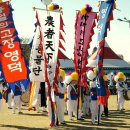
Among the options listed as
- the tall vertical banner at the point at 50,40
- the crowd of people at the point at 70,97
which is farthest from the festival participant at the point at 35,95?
the tall vertical banner at the point at 50,40

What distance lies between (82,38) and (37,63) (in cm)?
213

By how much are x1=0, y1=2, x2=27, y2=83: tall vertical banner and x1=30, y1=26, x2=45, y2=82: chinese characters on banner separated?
1278 mm

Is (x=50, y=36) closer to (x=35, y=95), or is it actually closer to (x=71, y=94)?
(x=71, y=94)

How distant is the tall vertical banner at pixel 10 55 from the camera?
11.7m

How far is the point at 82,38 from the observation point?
505 inches

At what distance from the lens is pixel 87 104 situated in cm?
1483

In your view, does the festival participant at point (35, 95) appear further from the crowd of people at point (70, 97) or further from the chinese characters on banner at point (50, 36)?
the chinese characters on banner at point (50, 36)

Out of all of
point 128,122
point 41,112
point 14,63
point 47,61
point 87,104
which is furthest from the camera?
point 41,112

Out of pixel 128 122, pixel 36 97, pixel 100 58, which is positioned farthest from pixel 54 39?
pixel 36 97

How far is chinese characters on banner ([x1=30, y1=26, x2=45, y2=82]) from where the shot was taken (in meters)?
13.1

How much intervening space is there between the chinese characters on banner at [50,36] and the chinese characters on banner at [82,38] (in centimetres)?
185

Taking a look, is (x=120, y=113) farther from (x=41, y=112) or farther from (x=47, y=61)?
(x=47, y=61)

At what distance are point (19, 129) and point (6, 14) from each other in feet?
13.2

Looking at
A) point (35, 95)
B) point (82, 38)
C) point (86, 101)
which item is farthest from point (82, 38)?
point (35, 95)
